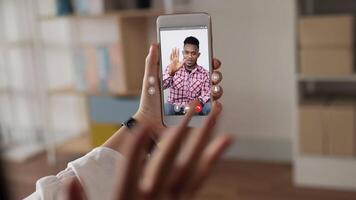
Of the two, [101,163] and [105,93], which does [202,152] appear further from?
[105,93]

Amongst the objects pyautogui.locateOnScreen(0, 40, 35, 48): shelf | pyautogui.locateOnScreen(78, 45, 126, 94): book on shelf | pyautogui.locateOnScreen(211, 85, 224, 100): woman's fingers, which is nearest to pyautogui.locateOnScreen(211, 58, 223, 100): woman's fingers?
pyautogui.locateOnScreen(211, 85, 224, 100): woman's fingers

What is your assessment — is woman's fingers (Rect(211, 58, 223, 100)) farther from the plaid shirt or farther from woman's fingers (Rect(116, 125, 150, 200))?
woman's fingers (Rect(116, 125, 150, 200))

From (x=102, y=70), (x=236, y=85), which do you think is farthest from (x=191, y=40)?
(x=102, y=70)

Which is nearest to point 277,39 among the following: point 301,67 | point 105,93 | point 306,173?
point 301,67

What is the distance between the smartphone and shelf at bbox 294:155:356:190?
1.79 m

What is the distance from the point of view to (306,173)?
2143 mm

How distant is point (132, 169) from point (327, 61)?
1.87 metres

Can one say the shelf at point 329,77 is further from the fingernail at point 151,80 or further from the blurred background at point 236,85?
the fingernail at point 151,80

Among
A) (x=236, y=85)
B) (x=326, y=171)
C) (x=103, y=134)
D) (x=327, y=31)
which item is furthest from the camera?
(x=236, y=85)

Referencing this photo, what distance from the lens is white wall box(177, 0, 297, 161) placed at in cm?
236

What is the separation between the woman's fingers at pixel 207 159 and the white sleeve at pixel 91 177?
0.12 meters

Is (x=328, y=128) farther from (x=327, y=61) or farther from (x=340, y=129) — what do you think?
(x=327, y=61)

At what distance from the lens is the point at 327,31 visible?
1983mm

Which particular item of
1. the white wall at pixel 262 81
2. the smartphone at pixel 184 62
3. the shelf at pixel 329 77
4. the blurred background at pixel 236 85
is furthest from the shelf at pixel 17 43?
the smartphone at pixel 184 62
